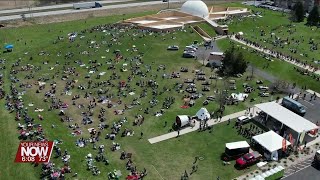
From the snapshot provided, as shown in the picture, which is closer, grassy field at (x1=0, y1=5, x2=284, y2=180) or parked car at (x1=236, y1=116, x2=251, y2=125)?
grassy field at (x1=0, y1=5, x2=284, y2=180)

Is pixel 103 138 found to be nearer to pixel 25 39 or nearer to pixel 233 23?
pixel 25 39

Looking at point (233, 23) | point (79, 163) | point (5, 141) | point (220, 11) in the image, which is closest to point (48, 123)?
point (5, 141)

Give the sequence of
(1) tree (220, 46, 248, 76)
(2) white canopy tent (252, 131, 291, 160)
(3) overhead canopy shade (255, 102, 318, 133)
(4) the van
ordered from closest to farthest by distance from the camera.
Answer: (2) white canopy tent (252, 131, 291, 160) < (3) overhead canopy shade (255, 102, 318, 133) < (4) the van < (1) tree (220, 46, 248, 76)

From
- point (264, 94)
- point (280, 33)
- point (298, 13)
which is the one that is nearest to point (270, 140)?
point (264, 94)

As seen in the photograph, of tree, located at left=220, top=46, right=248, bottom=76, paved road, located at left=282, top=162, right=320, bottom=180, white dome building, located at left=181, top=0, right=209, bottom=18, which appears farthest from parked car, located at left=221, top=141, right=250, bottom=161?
white dome building, located at left=181, top=0, right=209, bottom=18

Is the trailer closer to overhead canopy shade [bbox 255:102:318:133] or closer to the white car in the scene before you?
overhead canopy shade [bbox 255:102:318:133]

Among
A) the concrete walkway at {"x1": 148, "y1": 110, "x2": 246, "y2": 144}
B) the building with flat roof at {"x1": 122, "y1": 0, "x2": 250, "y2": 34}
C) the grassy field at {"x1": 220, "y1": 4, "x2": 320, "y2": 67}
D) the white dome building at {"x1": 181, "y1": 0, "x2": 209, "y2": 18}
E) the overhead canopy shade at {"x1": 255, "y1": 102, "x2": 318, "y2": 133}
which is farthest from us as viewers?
the white dome building at {"x1": 181, "y1": 0, "x2": 209, "y2": 18}
